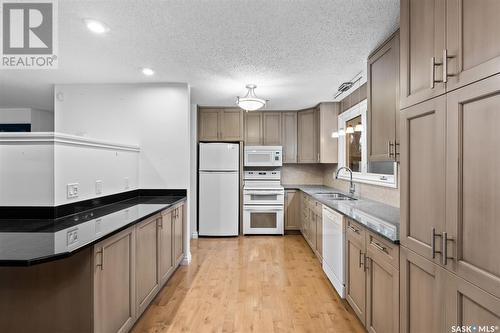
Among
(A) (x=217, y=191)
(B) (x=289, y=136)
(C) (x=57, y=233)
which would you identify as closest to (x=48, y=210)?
(C) (x=57, y=233)

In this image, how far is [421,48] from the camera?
145 centimetres

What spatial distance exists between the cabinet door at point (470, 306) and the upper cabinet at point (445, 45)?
2.77ft

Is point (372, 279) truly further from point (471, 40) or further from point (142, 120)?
point (142, 120)

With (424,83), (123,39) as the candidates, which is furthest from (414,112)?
(123,39)

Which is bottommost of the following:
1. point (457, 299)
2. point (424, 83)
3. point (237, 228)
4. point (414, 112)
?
point (237, 228)

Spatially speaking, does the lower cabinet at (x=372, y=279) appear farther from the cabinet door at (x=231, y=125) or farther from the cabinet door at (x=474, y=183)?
the cabinet door at (x=231, y=125)

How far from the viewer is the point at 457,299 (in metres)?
1.19

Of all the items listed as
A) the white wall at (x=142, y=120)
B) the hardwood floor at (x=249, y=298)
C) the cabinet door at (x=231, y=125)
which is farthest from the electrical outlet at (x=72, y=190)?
the cabinet door at (x=231, y=125)

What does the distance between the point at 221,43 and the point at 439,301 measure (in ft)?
8.05

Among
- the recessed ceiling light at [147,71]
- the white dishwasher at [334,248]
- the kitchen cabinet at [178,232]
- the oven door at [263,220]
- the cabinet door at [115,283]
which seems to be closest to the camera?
the cabinet door at [115,283]

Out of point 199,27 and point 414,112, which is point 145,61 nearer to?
point 199,27

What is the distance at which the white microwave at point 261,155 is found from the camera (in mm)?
5305

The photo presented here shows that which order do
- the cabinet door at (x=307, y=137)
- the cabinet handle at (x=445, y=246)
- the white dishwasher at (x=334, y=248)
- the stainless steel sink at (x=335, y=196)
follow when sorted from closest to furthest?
the cabinet handle at (x=445, y=246) → the white dishwasher at (x=334, y=248) → the stainless steel sink at (x=335, y=196) → the cabinet door at (x=307, y=137)

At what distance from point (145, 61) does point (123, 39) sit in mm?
506
